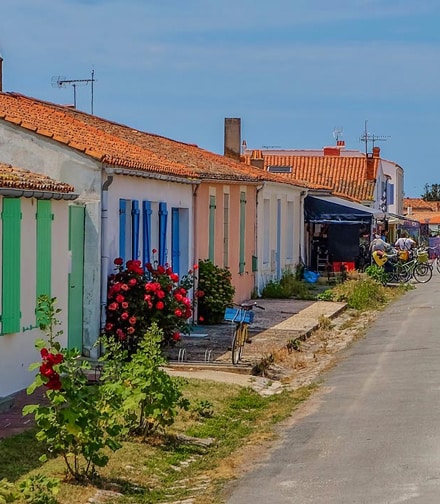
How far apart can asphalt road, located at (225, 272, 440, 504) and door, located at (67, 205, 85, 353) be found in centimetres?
364

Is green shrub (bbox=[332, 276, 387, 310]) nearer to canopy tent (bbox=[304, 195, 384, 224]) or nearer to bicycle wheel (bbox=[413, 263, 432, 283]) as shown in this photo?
canopy tent (bbox=[304, 195, 384, 224])

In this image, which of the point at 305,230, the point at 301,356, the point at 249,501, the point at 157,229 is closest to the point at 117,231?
the point at 157,229

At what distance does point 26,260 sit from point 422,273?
27.8m

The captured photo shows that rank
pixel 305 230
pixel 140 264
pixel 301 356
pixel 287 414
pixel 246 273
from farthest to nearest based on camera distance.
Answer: pixel 305 230 < pixel 246 273 < pixel 301 356 < pixel 140 264 < pixel 287 414

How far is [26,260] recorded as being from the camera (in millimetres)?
13961

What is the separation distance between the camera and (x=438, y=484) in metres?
9.16

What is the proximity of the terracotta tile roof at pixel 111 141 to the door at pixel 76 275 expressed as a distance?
930mm

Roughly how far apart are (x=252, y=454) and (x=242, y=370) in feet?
17.1

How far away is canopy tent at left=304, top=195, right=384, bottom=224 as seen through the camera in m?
38.3

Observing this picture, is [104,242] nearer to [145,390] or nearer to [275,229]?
[145,390]

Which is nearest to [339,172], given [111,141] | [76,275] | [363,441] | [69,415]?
[111,141]

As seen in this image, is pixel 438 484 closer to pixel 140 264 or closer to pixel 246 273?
pixel 140 264

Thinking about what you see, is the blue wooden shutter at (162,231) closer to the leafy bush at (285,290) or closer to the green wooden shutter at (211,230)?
the green wooden shutter at (211,230)

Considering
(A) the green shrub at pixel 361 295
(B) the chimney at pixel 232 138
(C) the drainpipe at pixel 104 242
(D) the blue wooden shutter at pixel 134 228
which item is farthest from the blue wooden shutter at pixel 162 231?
(B) the chimney at pixel 232 138
